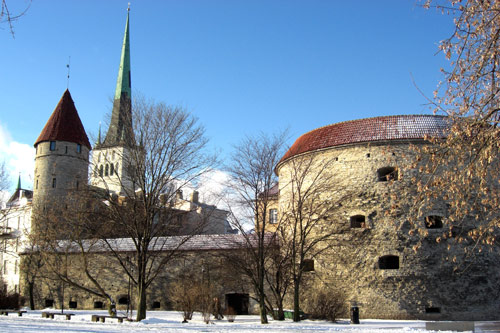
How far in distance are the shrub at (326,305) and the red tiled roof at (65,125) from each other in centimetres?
2205

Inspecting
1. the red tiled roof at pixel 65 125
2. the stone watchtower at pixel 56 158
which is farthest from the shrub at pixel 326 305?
the red tiled roof at pixel 65 125

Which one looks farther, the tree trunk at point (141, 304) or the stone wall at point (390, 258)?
the stone wall at point (390, 258)

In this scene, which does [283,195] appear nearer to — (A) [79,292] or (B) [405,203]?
(B) [405,203]

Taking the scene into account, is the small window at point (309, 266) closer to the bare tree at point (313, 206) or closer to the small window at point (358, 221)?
the bare tree at point (313, 206)

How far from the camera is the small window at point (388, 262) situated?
711 inches

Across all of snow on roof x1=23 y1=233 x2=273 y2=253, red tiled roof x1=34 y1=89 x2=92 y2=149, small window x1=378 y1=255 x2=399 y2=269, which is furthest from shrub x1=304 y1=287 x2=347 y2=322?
red tiled roof x1=34 y1=89 x2=92 y2=149

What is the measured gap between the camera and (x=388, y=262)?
18422 mm

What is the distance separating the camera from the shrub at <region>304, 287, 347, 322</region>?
53.2ft

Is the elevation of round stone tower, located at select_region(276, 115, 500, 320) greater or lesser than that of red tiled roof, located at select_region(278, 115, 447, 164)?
lesser

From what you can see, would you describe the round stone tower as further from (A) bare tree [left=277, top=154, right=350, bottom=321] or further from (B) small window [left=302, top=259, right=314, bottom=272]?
(B) small window [left=302, top=259, right=314, bottom=272]

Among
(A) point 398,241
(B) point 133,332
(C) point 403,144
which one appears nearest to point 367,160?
(C) point 403,144

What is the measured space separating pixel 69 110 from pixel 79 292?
15.4 meters

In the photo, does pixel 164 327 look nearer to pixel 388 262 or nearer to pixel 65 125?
pixel 388 262

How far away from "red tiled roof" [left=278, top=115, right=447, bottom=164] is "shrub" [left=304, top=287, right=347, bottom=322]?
531 cm
